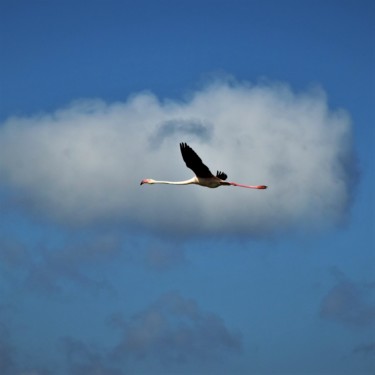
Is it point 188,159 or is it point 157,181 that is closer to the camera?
point 188,159

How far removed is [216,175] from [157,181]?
5218 millimetres

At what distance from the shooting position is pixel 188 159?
77188 mm

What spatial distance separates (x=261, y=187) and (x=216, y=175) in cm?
291

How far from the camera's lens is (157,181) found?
273ft

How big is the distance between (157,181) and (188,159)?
6.46m

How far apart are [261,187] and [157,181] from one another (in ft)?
22.2

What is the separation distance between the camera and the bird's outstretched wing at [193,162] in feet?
250

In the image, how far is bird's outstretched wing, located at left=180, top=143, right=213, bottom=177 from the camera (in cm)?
7619

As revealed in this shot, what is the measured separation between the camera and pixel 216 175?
3125 inches

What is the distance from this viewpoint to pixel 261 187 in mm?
80375

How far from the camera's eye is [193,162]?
7744 centimetres
